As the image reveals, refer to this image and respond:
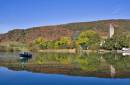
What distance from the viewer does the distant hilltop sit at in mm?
175875

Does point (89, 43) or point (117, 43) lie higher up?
point (89, 43)

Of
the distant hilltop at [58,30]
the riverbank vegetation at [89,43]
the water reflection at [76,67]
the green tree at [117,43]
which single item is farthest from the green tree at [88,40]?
the distant hilltop at [58,30]

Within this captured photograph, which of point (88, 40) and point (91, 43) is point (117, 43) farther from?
point (88, 40)

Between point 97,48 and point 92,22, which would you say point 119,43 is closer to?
point 97,48

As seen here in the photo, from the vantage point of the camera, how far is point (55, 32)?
18375 centimetres

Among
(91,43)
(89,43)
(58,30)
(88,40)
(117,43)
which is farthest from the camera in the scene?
(58,30)

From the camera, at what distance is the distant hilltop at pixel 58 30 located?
577 feet

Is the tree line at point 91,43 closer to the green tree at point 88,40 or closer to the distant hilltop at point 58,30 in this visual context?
the green tree at point 88,40

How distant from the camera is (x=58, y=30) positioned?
Result: 185375mm

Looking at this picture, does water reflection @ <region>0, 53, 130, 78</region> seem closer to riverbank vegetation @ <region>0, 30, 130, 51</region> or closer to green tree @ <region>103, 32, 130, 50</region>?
green tree @ <region>103, 32, 130, 50</region>

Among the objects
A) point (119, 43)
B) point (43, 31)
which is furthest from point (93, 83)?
point (43, 31)

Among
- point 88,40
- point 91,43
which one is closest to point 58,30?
point 88,40

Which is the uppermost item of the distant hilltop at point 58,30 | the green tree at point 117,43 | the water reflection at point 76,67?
the distant hilltop at point 58,30

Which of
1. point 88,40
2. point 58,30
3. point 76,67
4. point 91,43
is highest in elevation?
point 58,30
